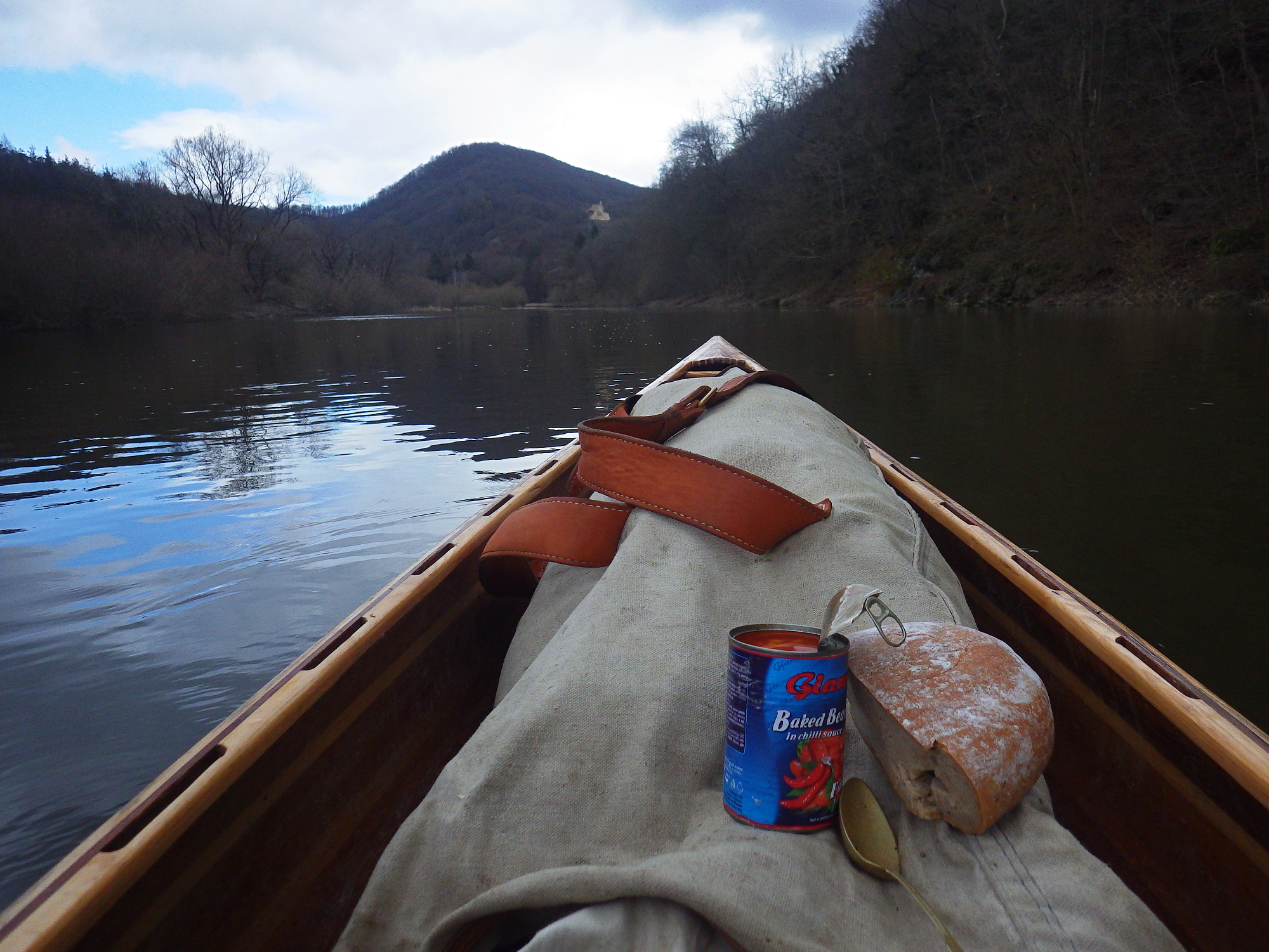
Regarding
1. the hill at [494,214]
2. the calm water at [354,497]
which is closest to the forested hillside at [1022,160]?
the calm water at [354,497]

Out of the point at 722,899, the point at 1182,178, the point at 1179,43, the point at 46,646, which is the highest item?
the point at 1179,43

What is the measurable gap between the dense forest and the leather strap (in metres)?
18.4

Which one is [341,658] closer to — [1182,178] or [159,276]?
[1182,178]

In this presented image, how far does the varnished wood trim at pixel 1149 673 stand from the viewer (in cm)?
104

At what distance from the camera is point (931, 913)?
2.82ft

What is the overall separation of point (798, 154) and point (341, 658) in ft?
131

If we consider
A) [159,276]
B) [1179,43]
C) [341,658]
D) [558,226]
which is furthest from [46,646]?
[558,226]

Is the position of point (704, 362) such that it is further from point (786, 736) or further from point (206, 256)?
point (206, 256)

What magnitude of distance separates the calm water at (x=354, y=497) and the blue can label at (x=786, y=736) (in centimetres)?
158

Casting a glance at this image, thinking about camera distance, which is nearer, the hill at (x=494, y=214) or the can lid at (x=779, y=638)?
the can lid at (x=779, y=638)

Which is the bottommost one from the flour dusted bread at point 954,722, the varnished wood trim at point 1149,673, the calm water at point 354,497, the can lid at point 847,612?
the calm water at point 354,497

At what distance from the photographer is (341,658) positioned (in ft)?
4.61

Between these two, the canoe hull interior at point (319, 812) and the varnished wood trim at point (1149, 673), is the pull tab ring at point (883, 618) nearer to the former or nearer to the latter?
the varnished wood trim at point (1149, 673)

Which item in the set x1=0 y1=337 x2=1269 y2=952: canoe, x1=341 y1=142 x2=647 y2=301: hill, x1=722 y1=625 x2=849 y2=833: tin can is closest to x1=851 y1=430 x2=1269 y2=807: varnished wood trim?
x1=0 y1=337 x2=1269 y2=952: canoe
